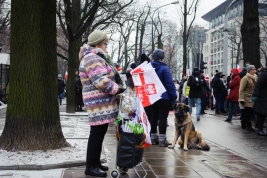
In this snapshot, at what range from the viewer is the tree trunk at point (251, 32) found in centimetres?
1625

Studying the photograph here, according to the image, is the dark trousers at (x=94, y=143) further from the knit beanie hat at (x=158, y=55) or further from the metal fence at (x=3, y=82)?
the metal fence at (x=3, y=82)

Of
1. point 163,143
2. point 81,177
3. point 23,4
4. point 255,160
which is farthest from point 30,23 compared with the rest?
point 255,160

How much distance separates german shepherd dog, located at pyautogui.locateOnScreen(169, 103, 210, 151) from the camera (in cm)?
839

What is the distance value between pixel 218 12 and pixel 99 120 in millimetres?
89751

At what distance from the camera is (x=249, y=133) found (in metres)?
11.6

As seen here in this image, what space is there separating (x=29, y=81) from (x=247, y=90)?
7451 millimetres

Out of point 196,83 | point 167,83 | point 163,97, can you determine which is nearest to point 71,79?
point 196,83

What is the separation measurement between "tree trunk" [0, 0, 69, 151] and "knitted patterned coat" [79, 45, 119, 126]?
146 cm

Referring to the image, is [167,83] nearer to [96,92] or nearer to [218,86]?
[96,92]

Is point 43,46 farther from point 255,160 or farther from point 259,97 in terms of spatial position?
point 259,97

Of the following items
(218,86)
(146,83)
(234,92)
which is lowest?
(234,92)

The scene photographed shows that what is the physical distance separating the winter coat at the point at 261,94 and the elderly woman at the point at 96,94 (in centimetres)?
603

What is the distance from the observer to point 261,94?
10.8 m

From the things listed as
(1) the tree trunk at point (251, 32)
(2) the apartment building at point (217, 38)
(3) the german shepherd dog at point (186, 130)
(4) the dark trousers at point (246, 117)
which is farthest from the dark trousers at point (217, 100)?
(2) the apartment building at point (217, 38)
